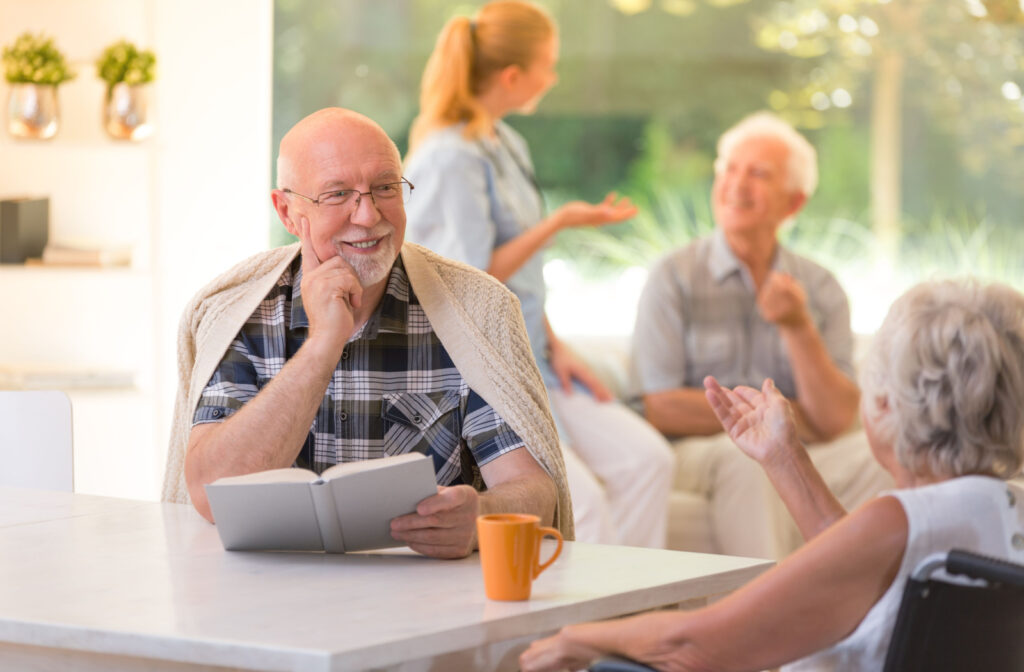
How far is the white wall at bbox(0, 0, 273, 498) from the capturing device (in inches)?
157

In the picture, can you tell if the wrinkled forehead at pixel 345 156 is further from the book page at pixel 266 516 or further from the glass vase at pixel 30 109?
the glass vase at pixel 30 109

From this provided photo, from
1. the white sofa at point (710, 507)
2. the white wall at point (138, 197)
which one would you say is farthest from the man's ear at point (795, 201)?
the white wall at point (138, 197)

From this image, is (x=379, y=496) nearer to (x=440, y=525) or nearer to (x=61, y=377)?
(x=440, y=525)

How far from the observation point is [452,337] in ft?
6.73

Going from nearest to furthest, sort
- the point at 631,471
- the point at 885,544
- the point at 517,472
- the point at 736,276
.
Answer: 1. the point at 885,544
2. the point at 517,472
3. the point at 631,471
4. the point at 736,276

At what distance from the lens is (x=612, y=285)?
5152mm

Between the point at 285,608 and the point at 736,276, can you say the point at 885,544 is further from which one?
the point at 736,276

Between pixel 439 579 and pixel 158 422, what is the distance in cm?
274

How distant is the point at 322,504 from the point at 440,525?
0.48 feet

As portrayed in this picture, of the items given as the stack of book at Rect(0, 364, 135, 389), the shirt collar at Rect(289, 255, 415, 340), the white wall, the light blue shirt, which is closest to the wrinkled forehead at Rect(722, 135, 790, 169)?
the light blue shirt

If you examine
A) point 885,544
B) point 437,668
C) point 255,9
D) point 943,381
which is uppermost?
point 255,9

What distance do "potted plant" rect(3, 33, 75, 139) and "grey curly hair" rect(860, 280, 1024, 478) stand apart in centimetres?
314

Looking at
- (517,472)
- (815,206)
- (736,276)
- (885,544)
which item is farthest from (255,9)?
(885,544)

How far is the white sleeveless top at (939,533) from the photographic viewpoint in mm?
1295
